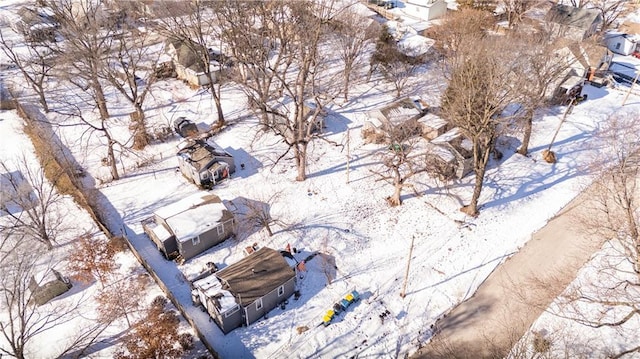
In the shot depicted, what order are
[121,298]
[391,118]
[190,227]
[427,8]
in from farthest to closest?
[427,8] < [391,118] < [190,227] < [121,298]

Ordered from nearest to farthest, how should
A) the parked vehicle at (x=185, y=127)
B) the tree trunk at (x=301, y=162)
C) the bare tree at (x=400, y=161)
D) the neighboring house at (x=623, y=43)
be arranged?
the bare tree at (x=400, y=161) < the tree trunk at (x=301, y=162) < the parked vehicle at (x=185, y=127) < the neighboring house at (x=623, y=43)

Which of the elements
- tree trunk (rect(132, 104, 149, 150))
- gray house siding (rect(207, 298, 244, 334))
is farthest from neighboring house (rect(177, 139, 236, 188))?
gray house siding (rect(207, 298, 244, 334))

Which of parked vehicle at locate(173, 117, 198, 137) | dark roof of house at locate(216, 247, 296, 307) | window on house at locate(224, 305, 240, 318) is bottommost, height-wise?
window on house at locate(224, 305, 240, 318)

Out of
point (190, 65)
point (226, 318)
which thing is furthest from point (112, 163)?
point (190, 65)

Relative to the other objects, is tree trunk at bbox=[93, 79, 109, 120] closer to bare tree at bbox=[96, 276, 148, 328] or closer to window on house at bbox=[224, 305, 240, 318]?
bare tree at bbox=[96, 276, 148, 328]

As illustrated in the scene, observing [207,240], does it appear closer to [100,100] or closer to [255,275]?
[255,275]

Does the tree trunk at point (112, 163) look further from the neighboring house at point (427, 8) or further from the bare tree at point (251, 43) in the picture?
the neighboring house at point (427, 8)

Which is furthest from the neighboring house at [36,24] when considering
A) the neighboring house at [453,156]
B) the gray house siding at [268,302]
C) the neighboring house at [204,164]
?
the neighboring house at [453,156]
